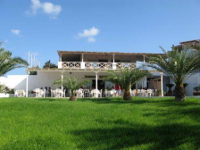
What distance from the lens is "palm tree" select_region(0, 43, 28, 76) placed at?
596 inches

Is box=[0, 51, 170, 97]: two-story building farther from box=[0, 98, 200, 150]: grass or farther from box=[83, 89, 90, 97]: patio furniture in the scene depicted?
box=[0, 98, 200, 150]: grass

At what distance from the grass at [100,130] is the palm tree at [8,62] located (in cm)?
799

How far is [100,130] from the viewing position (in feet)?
19.8

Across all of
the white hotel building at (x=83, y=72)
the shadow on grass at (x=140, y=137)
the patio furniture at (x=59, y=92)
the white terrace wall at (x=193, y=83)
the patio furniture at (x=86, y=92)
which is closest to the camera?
the shadow on grass at (x=140, y=137)

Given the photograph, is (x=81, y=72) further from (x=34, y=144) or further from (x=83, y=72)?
(x=34, y=144)

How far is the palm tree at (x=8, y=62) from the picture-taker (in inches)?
596

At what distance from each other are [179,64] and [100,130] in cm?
774

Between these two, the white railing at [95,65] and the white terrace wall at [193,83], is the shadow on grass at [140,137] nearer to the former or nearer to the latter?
the white railing at [95,65]

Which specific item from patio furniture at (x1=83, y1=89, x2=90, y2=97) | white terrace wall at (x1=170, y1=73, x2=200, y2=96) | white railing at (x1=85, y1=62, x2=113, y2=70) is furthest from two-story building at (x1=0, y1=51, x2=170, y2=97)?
white terrace wall at (x1=170, y1=73, x2=200, y2=96)

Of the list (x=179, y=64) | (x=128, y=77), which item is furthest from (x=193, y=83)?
(x=179, y=64)

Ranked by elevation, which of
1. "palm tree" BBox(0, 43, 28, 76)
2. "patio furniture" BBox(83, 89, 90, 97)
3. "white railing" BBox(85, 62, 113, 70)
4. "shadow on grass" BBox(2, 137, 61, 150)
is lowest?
"shadow on grass" BBox(2, 137, 61, 150)

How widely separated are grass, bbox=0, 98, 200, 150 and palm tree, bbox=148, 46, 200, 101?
437 cm

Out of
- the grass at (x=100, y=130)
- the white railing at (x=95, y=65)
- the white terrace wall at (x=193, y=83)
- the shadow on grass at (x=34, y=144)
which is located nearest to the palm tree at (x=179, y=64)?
the grass at (x=100, y=130)

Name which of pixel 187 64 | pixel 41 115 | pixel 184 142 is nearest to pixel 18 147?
pixel 41 115
